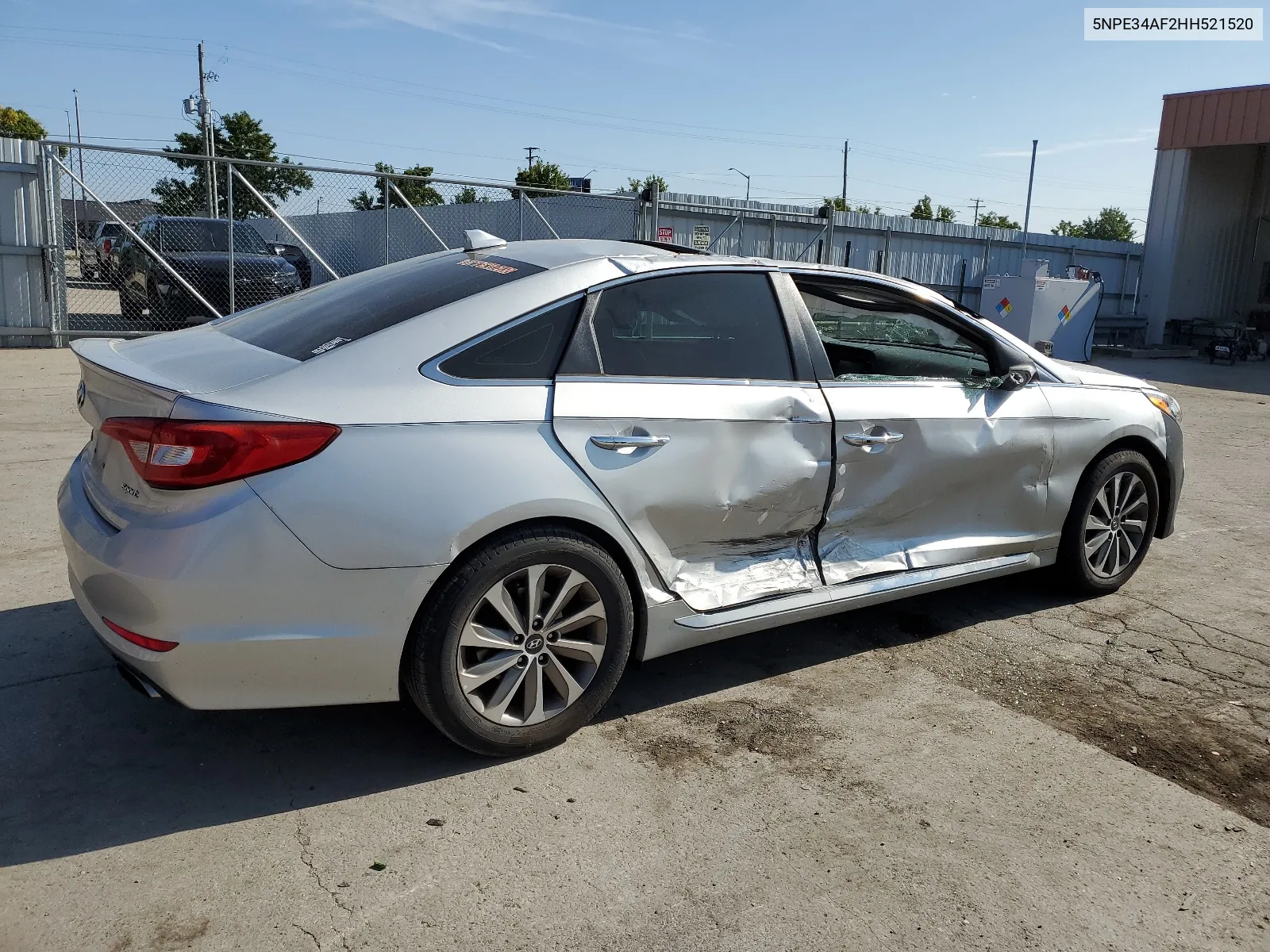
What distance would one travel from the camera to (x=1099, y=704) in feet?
12.8

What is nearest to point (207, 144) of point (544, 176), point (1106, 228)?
point (544, 176)

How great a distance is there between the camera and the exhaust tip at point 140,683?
2885mm

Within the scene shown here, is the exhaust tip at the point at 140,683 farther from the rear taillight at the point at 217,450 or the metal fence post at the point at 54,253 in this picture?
the metal fence post at the point at 54,253

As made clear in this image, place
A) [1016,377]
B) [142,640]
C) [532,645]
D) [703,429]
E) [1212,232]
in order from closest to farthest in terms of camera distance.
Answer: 1. [142,640]
2. [532,645]
3. [703,429]
4. [1016,377]
5. [1212,232]

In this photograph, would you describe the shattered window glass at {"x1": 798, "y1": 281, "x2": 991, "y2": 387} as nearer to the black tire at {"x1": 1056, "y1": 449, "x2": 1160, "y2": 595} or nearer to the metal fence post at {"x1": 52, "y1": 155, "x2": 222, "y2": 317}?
the black tire at {"x1": 1056, "y1": 449, "x2": 1160, "y2": 595}

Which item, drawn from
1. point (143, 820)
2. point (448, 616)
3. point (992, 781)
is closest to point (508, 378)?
point (448, 616)

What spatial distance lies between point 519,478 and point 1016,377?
249 centimetres

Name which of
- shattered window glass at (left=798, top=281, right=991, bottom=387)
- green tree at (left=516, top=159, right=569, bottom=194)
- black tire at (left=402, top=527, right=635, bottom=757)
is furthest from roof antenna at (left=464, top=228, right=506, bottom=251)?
green tree at (left=516, top=159, right=569, bottom=194)

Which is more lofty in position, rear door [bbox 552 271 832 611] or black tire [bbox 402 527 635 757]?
rear door [bbox 552 271 832 611]

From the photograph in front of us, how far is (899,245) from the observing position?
75.5ft

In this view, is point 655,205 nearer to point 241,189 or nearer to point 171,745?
point 241,189

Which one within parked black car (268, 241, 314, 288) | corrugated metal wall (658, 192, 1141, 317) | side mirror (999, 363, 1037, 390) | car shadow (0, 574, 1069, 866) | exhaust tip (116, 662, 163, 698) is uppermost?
corrugated metal wall (658, 192, 1141, 317)

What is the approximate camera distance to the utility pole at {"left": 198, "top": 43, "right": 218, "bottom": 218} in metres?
14.2

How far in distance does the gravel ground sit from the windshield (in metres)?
10.4
